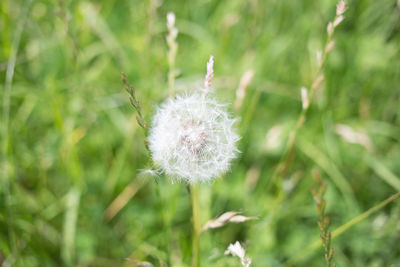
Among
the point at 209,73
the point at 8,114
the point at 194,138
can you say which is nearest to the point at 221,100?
the point at 194,138

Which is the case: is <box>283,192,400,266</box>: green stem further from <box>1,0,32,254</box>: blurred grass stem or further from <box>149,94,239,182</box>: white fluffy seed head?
<box>1,0,32,254</box>: blurred grass stem

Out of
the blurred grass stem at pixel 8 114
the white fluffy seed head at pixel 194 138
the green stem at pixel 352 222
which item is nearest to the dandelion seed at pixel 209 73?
the white fluffy seed head at pixel 194 138

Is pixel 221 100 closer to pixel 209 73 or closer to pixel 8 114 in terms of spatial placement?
pixel 209 73

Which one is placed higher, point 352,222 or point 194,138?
point 194,138

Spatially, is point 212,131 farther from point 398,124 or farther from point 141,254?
point 398,124

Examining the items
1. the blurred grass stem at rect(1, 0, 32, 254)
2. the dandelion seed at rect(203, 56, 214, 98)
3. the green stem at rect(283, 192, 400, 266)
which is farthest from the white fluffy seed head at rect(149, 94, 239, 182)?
the blurred grass stem at rect(1, 0, 32, 254)
